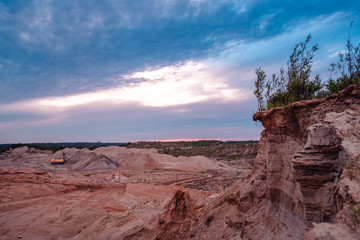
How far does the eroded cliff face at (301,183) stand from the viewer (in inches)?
117

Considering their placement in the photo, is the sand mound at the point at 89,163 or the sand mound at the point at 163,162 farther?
the sand mound at the point at 163,162

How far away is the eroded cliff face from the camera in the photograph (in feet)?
9.74

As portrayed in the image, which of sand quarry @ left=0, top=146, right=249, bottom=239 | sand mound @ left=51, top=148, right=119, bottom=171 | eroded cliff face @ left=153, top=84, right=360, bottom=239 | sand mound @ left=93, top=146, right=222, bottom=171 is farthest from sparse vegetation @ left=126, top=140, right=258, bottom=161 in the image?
eroded cliff face @ left=153, top=84, right=360, bottom=239

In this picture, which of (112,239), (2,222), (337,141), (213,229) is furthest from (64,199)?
(337,141)

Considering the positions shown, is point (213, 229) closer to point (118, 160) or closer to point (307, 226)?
point (307, 226)

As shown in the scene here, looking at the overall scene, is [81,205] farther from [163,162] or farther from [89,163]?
[163,162]

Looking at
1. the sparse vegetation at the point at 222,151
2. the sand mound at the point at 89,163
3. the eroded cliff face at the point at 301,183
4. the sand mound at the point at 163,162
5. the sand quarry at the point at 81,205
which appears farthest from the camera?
the sparse vegetation at the point at 222,151

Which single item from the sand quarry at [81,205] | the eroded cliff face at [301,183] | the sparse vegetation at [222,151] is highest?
the eroded cliff face at [301,183]

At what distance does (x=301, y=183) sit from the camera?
381cm

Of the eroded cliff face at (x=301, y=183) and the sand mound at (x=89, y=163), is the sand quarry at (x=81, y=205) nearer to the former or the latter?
the eroded cliff face at (x=301, y=183)

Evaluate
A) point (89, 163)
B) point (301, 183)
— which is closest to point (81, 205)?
point (301, 183)

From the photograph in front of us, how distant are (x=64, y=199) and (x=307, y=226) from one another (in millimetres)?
18168

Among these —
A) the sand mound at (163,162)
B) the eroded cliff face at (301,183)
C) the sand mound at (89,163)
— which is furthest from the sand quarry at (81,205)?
the sand mound at (89,163)

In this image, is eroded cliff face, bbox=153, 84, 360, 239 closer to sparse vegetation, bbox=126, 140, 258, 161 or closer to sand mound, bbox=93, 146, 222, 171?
sand mound, bbox=93, 146, 222, 171
